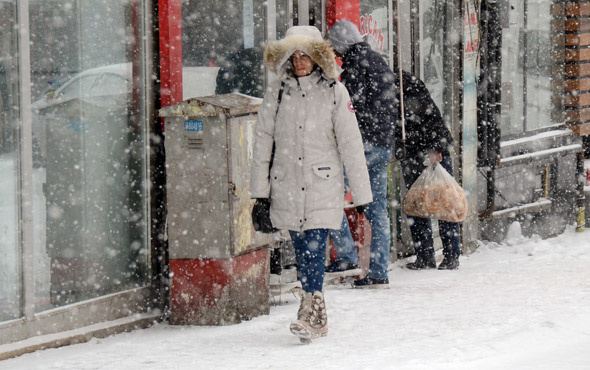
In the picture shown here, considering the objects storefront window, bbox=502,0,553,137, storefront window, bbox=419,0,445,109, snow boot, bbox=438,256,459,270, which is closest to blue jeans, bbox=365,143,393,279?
snow boot, bbox=438,256,459,270

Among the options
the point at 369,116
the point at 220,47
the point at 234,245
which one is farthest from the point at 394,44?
the point at 234,245

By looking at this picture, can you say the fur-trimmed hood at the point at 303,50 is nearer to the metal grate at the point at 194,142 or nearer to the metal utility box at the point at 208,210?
the metal utility box at the point at 208,210

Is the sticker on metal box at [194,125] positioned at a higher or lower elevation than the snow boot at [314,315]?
higher

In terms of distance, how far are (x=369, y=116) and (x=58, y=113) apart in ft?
8.88

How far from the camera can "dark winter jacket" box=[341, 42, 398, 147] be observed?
337 inches

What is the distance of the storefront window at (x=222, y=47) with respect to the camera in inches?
307

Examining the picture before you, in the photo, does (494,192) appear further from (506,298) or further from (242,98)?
(242,98)

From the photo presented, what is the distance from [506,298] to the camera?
8.31m

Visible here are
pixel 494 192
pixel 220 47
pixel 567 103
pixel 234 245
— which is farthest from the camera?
pixel 567 103

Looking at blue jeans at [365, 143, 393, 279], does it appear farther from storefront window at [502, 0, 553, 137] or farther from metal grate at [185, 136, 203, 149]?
storefront window at [502, 0, 553, 137]

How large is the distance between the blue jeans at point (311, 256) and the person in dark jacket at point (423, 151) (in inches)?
123

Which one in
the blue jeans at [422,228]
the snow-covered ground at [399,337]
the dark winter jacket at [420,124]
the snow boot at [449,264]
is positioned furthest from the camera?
the snow boot at [449,264]

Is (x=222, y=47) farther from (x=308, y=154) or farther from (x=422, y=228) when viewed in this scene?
(x=422, y=228)

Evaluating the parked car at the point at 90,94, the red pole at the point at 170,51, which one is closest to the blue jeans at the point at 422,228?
the parked car at the point at 90,94
